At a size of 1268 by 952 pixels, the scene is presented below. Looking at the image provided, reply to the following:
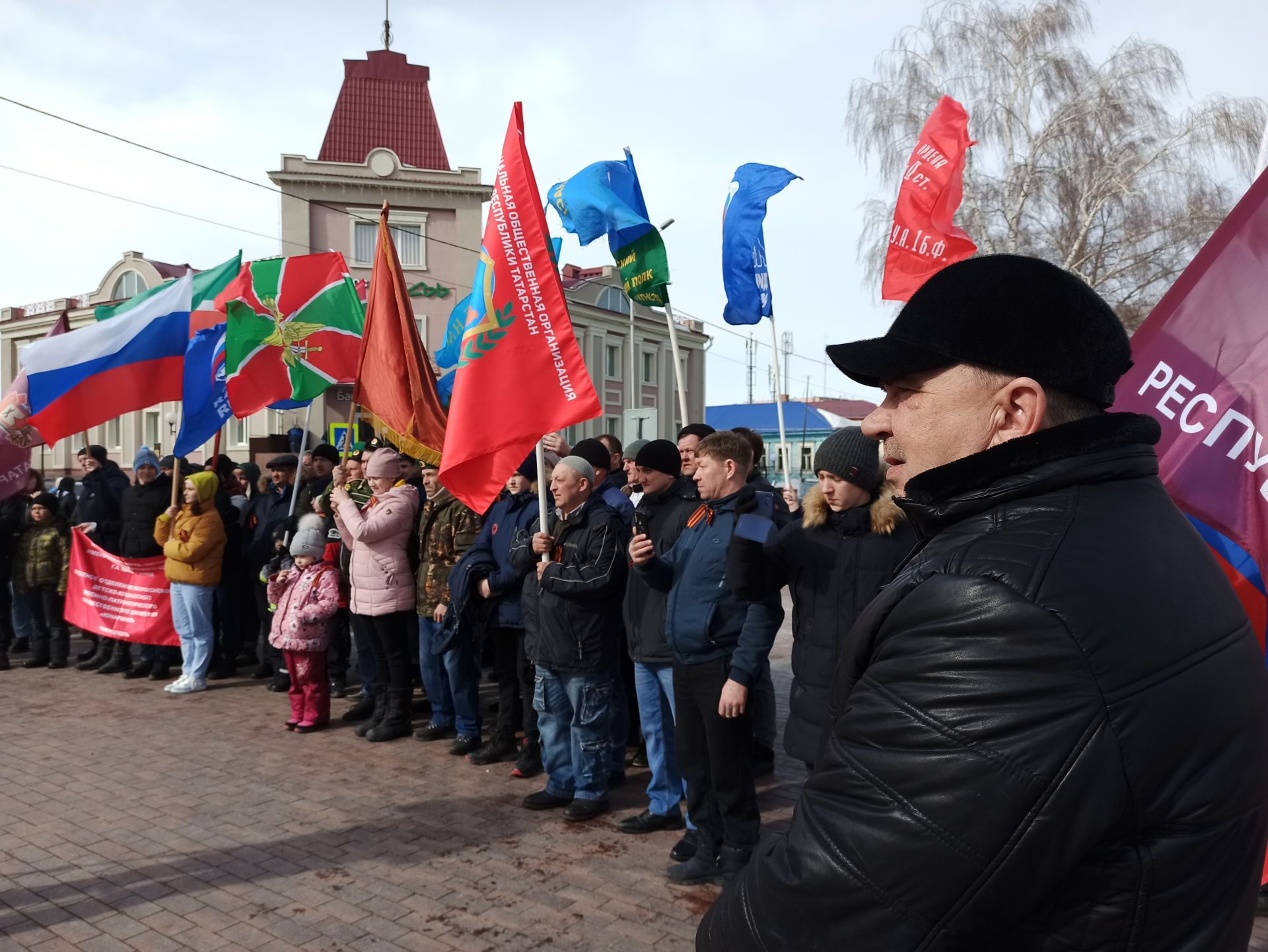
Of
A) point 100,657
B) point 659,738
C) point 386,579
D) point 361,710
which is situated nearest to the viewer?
point 659,738

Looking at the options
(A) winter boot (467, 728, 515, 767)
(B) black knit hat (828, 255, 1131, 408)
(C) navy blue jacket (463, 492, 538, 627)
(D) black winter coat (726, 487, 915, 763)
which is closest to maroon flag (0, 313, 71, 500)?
(C) navy blue jacket (463, 492, 538, 627)

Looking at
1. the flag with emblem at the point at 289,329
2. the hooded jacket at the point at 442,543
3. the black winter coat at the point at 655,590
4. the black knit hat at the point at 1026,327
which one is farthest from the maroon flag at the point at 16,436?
the black knit hat at the point at 1026,327

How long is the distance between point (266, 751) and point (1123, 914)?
6.67 meters

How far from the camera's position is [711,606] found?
15.4ft

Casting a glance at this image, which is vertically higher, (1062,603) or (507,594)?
(1062,603)

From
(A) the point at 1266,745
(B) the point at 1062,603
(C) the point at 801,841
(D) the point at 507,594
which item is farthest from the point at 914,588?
(D) the point at 507,594

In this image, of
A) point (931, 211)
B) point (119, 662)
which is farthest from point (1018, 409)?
point (119, 662)

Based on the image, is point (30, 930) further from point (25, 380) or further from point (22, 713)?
point (25, 380)

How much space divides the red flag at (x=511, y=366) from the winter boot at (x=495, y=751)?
80.3 inches

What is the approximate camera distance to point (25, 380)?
30.9 feet

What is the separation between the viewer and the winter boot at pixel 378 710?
738 centimetres

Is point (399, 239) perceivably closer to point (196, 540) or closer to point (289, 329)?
point (289, 329)

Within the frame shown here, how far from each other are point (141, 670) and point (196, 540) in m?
1.62

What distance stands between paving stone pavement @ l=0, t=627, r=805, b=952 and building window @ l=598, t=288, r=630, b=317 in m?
34.6
